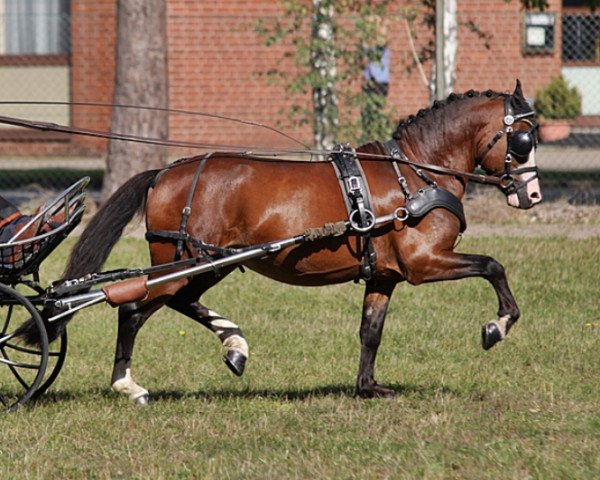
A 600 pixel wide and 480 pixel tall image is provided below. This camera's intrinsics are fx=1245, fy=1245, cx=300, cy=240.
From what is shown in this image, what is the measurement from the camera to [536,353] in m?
8.79

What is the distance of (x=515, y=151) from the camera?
728 cm

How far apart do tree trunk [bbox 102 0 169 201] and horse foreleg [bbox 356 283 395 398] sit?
7.95 meters

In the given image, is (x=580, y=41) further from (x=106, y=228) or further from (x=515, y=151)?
(x=106, y=228)

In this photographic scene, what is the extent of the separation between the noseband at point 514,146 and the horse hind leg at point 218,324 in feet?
6.03

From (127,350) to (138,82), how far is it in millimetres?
8177

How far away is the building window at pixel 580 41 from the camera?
869 inches

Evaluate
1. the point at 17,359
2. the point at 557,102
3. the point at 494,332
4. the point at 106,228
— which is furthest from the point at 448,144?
the point at 557,102

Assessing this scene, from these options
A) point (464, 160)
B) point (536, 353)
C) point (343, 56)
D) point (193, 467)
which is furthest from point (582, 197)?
point (193, 467)

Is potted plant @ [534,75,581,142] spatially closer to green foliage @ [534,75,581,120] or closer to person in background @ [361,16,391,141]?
green foliage @ [534,75,581,120]

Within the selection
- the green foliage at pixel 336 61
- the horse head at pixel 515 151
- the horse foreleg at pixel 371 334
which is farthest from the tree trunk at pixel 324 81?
the horse head at pixel 515 151

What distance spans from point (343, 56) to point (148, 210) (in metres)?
9.30

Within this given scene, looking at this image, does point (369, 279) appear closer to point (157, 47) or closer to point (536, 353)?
point (536, 353)

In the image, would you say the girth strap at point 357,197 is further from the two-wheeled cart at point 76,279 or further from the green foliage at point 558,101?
the green foliage at point 558,101

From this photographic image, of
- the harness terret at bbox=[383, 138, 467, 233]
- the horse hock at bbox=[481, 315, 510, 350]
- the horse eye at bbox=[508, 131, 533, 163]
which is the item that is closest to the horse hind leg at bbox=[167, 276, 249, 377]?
the harness terret at bbox=[383, 138, 467, 233]
